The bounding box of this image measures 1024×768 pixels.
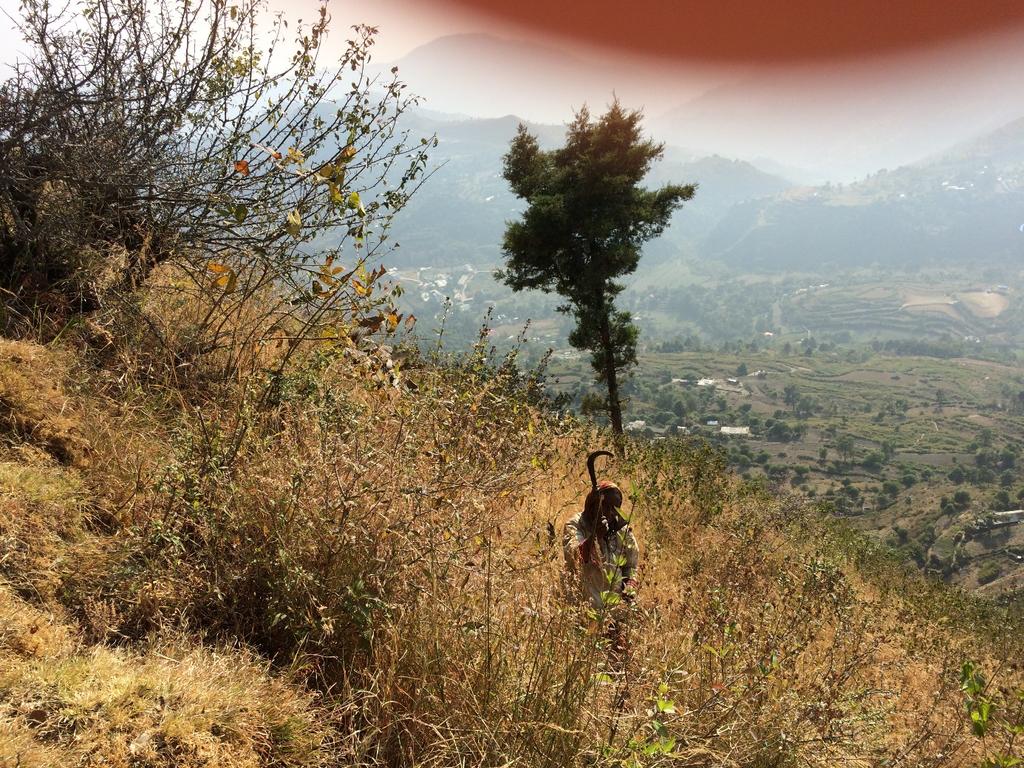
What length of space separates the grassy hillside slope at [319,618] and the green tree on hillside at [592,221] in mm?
11363

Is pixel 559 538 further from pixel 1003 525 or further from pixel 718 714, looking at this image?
pixel 1003 525

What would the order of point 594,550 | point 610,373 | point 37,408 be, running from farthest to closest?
point 610,373
point 594,550
point 37,408

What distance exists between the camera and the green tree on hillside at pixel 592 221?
14.1 m

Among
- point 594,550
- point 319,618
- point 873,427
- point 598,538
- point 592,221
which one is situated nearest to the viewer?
point 319,618

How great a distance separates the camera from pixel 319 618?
8.39ft

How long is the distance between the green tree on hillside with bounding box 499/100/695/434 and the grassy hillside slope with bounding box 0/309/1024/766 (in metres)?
11.4

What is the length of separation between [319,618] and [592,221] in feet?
42.9

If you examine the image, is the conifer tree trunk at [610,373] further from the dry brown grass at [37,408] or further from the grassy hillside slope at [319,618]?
the dry brown grass at [37,408]

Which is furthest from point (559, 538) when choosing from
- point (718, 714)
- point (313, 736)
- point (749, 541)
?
point (749, 541)

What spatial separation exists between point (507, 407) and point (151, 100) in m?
3.77

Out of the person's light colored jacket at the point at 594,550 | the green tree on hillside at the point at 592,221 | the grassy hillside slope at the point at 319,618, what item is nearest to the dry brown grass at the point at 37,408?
the grassy hillside slope at the point at 319,618

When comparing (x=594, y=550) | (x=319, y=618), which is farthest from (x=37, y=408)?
(x=594, y=550)

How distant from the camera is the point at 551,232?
47.7ft

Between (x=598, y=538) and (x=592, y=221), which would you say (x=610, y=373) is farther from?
(x=598, y=538)
